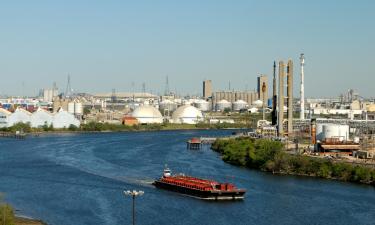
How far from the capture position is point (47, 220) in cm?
993

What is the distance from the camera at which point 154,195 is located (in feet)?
39.9

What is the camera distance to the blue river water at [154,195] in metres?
10.3

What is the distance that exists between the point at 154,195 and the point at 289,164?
4.26 metres

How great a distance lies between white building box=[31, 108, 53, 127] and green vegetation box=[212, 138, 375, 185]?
628 inches

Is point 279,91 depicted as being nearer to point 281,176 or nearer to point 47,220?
point 281,176

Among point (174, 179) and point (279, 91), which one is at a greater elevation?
point (279, 91)

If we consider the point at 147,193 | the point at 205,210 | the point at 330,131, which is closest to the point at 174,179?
the point at 147,193

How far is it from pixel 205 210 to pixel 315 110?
33.5 m

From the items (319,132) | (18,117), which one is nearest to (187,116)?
(18,117)

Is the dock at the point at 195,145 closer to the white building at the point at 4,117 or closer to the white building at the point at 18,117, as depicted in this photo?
the white building at the point at 18,117

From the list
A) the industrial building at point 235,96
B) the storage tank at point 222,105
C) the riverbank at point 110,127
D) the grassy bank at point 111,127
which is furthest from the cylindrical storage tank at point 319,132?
the industrial building at point 235,96

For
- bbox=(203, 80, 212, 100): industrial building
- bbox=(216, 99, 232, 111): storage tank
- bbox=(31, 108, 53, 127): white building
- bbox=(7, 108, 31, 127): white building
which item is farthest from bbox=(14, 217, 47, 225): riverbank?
bbox=(203, 80, 212, 100): industrial building

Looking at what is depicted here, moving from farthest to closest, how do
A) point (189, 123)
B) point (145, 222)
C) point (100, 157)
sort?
point (189, 123) < point (100, 157) < point (145, 222)

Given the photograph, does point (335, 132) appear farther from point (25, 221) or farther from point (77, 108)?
point (77, 108)
